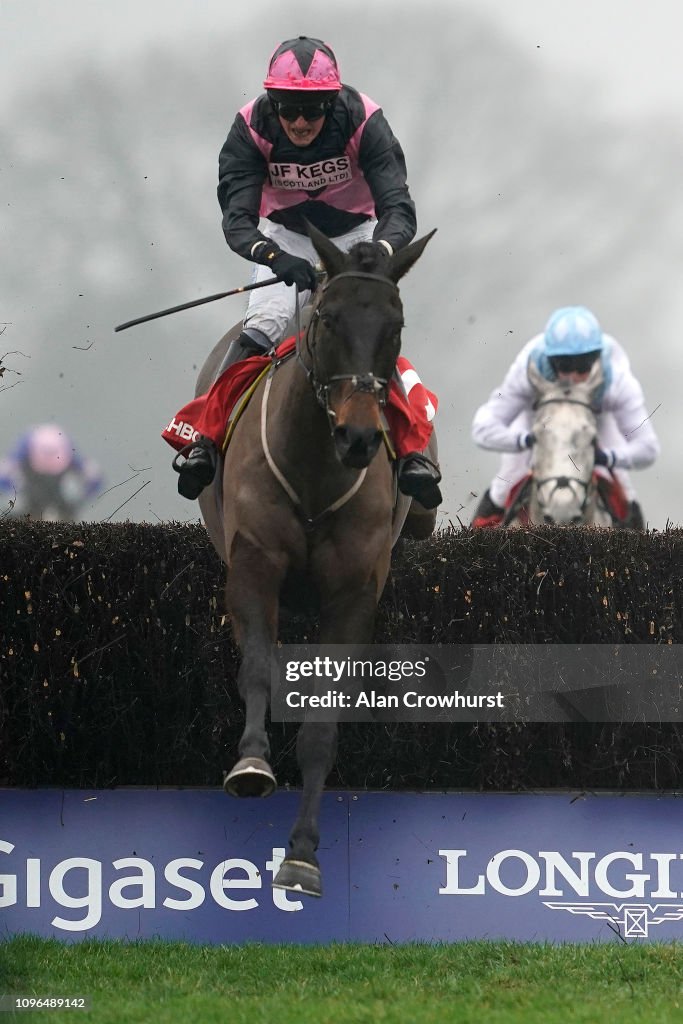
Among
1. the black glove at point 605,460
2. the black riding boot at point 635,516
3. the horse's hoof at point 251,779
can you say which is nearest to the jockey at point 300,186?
the horse's hoof at point 251,779

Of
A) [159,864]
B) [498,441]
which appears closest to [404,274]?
[159,864]

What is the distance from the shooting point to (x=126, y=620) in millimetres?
7371

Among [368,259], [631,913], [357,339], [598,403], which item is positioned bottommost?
[631,913]

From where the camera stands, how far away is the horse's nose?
5.20 m

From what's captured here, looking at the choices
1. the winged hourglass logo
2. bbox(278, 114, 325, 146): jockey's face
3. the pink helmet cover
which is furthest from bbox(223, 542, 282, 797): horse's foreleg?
the winged hourglass logo

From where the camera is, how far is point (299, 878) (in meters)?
5.37

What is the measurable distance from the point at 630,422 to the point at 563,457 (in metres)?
0.93

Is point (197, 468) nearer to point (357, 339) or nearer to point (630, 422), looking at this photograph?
point (357, 339)

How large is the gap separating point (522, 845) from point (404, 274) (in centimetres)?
294

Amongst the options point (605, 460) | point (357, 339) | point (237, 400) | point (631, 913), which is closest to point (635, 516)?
point (605, 460)

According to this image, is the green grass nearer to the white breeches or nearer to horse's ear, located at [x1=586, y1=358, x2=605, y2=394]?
the white breeches

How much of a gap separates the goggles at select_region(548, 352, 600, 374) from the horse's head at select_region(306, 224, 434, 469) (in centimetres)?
798

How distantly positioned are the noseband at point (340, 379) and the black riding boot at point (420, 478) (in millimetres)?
665

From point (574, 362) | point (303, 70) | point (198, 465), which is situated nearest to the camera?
point (303, 70)
